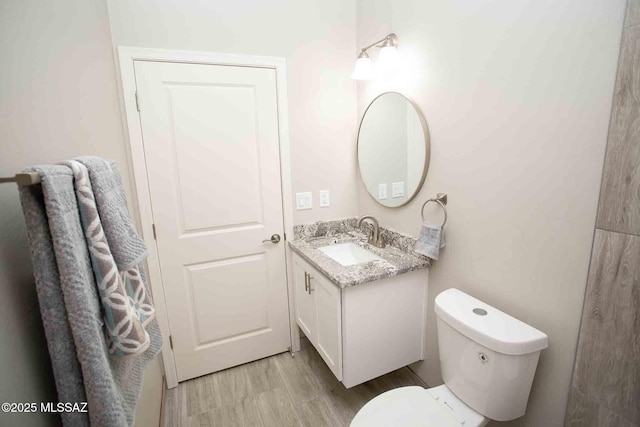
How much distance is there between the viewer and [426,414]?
3.90 feet

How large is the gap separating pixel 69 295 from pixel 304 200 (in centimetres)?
158

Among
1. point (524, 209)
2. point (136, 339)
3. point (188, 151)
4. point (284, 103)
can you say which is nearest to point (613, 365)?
point (524, 209)

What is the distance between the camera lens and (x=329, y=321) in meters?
1.62

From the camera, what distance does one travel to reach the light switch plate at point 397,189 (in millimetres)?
1798

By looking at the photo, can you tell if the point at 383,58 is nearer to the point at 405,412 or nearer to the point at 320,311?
the point at 320,311

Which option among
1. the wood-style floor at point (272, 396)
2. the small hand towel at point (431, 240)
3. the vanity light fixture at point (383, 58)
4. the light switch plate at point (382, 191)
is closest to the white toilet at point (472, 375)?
the small hand towel at point (431, 240)

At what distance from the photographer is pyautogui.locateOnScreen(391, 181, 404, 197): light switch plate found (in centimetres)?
180

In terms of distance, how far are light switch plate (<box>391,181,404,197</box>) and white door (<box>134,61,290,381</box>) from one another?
0.75 meters

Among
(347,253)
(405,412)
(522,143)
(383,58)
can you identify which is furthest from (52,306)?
(383,58)

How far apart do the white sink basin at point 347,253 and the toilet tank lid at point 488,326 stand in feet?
2.15

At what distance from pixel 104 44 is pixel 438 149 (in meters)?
1.73

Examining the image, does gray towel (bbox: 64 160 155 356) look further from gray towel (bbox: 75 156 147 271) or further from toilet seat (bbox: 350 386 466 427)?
toilet seat (bbox: 350 386 466 427)

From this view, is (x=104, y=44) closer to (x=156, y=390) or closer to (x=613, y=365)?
(x=156, y=390)

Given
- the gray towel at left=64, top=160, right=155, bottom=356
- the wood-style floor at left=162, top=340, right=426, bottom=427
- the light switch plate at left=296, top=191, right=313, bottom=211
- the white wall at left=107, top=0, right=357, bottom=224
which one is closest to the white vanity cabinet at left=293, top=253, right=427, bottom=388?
the wood-style floor at left=162, top=340, right=426, bottom=427
